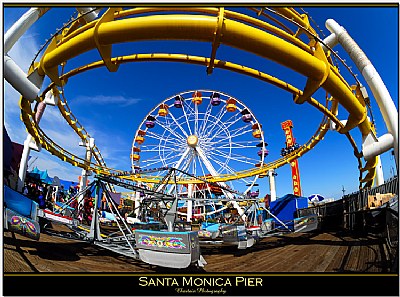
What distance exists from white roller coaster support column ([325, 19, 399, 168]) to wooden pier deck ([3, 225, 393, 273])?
5.27 ft

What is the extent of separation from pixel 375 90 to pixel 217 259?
4084 millimetres

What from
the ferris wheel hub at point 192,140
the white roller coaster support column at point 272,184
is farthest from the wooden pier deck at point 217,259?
the ferris wheel hub at point 192,140

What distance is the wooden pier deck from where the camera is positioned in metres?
3.05

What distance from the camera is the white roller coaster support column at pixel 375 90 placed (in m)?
3.49

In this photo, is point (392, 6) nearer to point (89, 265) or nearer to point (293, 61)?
Result: point (293, 61)

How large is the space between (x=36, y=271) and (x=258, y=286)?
283 cm

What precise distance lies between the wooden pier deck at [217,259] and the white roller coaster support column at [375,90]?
5.27ft

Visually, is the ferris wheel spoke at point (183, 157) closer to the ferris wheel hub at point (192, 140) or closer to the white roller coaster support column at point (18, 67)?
the ferris wheel hub at point (192, 140)

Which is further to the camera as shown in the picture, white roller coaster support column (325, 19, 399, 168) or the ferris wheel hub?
the ferris wheel hub

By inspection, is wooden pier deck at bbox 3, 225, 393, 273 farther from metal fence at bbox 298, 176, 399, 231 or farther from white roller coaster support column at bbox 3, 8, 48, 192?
white roller coaster support column at bbox 3, 8, 48, 192

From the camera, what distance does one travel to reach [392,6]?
2.90 metres

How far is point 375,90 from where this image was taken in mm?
3729

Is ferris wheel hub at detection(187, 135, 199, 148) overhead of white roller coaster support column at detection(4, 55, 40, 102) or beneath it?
overhead

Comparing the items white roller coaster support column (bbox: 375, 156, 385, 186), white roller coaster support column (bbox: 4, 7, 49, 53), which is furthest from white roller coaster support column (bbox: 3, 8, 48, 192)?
white roller coaster support column (bbox: 375, 156, 385, 186)
